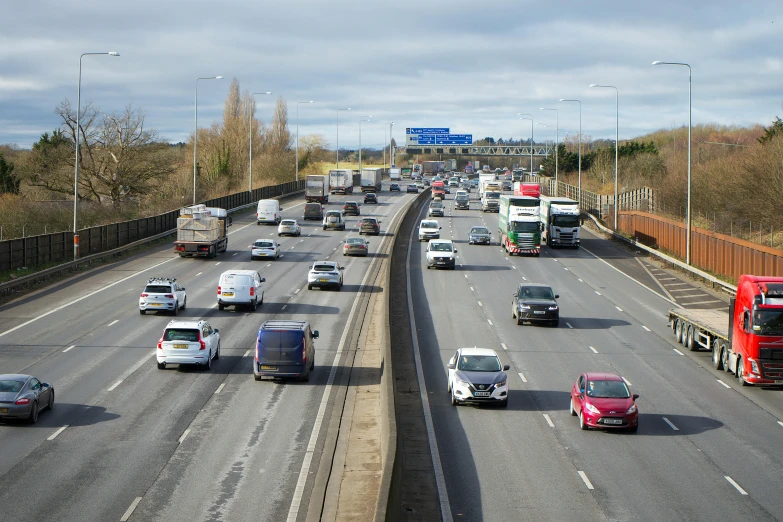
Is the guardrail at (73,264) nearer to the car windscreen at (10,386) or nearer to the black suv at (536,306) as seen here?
the car windscreen at (10,386)

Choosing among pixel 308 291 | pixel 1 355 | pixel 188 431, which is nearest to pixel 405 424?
pixel 188 431

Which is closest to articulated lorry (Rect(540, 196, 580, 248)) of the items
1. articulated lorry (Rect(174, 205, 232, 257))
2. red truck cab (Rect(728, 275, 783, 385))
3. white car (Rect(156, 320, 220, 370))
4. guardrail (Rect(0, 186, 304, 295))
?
articulated lorry (Rect(174, 205, 232, 257))

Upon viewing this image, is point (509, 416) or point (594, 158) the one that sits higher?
point (594, 158)

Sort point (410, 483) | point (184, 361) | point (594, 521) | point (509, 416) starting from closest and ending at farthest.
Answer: point (594, 521)
point (410, 483)
point (509, 416)
point (184, 361)

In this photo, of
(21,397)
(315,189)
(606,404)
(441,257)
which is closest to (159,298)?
(21,397)

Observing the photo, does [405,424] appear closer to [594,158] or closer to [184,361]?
[184,361]

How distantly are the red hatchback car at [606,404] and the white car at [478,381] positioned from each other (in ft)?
7.56

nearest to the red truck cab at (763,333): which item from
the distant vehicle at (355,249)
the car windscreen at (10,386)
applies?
A: the car windscreen at (10,386)

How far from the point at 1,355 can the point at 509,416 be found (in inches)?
655

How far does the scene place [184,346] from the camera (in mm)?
29422

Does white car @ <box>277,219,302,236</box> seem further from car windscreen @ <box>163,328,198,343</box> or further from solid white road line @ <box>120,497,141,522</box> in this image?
solid white road line @ <box>120,497,141,522</box>

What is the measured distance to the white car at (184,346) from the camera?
29391 millimetres

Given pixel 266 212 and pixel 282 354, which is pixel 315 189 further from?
pixel 282 354

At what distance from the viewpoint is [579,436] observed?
920 inches
